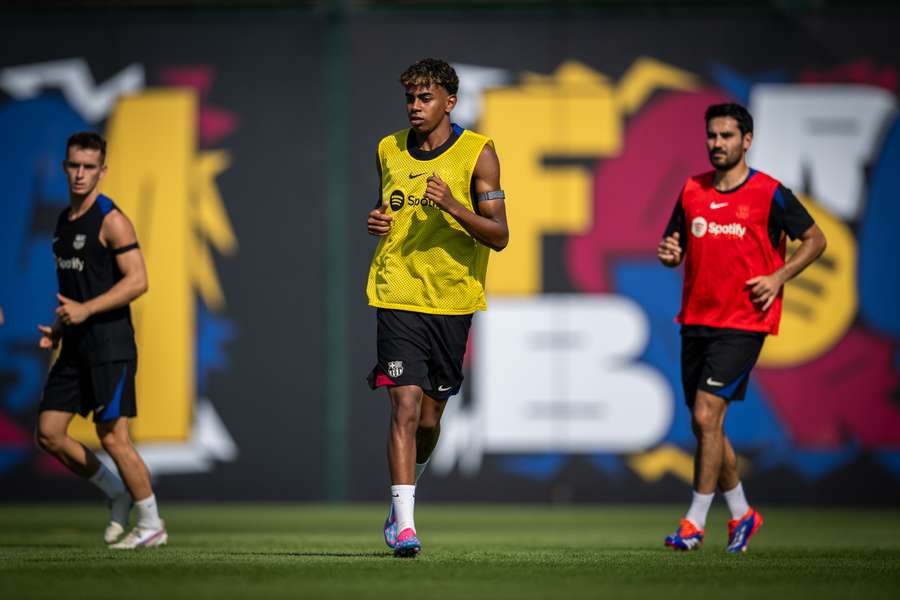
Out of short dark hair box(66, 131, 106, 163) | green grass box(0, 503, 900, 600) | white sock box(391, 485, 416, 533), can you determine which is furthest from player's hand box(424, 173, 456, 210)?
short dark hair box(66, 131, 106, 163)

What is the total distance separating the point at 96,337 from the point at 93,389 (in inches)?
11.7

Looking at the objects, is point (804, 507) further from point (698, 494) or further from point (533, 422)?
point (698, 494)

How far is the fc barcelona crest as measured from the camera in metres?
7.30

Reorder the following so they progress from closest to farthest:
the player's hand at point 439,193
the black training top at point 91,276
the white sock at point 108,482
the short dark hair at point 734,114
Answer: the player's hand at point 439,193, the short dark hair at point 734,114, the black training top at point 91,276, the white sock at point 108,482

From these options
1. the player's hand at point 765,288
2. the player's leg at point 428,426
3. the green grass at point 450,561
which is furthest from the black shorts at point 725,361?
the player's leg at point 428,426

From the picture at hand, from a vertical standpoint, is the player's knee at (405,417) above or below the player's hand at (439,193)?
below

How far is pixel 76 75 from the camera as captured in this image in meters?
13.9

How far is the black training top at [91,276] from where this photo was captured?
8414mm

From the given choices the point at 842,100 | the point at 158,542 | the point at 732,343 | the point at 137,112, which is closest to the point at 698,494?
the point at 732,343

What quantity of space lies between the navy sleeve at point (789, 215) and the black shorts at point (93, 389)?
12.3 feet

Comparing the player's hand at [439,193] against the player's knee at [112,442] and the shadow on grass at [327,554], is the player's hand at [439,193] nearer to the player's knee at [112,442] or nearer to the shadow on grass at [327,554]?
the shadow on grass at [327,554]

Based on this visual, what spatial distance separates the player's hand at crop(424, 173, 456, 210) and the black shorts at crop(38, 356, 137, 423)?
7.78 feet

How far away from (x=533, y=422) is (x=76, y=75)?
17.5 feet

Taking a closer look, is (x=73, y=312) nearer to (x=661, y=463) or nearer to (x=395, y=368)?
(x=395, y=368)
